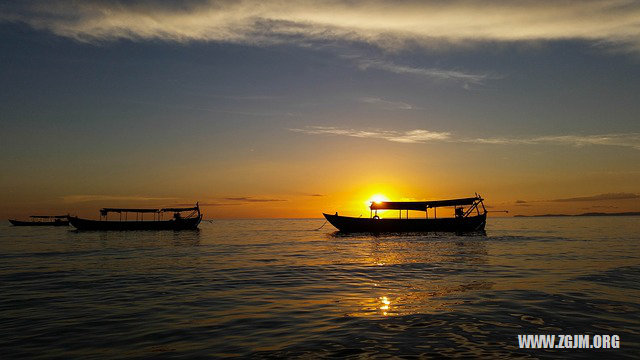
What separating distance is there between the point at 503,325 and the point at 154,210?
269ft

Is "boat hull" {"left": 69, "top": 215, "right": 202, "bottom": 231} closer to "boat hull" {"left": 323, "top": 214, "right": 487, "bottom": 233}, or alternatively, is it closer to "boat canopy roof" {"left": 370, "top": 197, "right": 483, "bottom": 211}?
"boat hull" {"left": 323, "top": 214, "right": 487, "bottom": 233}

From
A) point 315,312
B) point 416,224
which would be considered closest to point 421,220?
point 416,224

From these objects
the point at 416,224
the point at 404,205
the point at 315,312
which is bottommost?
the point at 315,312

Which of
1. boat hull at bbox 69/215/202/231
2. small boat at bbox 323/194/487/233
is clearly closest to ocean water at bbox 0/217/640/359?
small boat at bbox 323/194/487/233

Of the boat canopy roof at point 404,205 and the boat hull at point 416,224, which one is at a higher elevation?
the boat canopy roof at point 404,205

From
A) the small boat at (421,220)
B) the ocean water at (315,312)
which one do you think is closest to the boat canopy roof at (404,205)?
the small boat at (421,220)

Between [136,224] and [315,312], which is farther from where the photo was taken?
[136,224]

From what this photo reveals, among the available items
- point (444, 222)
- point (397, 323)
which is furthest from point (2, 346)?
point (444, 222)

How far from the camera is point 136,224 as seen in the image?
86.4 meters

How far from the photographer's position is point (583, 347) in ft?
29.9

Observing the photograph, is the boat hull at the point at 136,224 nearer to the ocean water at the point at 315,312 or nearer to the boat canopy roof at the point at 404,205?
the boat canopy roof at the point at 404,205

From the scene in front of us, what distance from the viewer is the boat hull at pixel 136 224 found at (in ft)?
283

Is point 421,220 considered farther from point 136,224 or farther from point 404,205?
point 136,224

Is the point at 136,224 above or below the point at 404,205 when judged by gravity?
below
